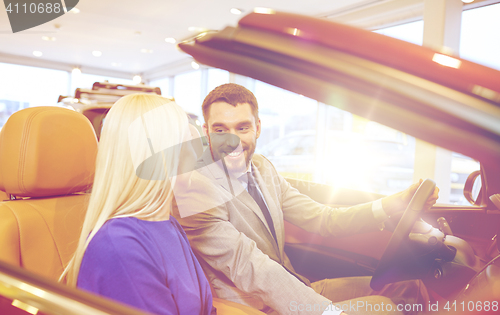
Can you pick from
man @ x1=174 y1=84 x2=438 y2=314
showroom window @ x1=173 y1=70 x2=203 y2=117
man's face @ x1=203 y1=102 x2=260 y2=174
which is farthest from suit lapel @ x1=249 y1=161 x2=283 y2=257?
showroom window @ x1=173 y1=70 x2=203 y2=117

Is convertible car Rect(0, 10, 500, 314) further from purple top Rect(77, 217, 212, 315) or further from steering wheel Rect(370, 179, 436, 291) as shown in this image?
steering wheel Rect(370, 179, 436, 291)

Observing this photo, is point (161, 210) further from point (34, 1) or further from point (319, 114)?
point (319, 114)

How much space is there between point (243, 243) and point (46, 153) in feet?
2.25

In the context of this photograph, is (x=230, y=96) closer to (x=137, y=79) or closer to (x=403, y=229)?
(x=403, y=229)

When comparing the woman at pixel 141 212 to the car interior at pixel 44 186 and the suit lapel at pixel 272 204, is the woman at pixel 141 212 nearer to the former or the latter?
the car interior at pixel 44 186

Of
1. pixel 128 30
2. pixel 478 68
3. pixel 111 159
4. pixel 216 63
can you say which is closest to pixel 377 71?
pixel 478 68

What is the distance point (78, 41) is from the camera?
686 centimetres

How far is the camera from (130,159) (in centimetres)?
75

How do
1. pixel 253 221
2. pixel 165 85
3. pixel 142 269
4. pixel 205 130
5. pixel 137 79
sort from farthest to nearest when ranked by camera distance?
1. pixel 165 85
2. pixel 137 79
3. pixel 205 130
4. pixel 253 221
5. pixel 142 269

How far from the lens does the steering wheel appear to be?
1.13m

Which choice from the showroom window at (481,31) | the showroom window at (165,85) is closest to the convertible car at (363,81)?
the showroom window at (481,31)

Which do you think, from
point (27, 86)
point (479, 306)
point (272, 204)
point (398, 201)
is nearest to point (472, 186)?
point (398, 201)

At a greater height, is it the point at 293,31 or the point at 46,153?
the point at 293,31

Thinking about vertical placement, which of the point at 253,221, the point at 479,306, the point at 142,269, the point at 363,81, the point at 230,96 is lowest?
the point at 253,221
